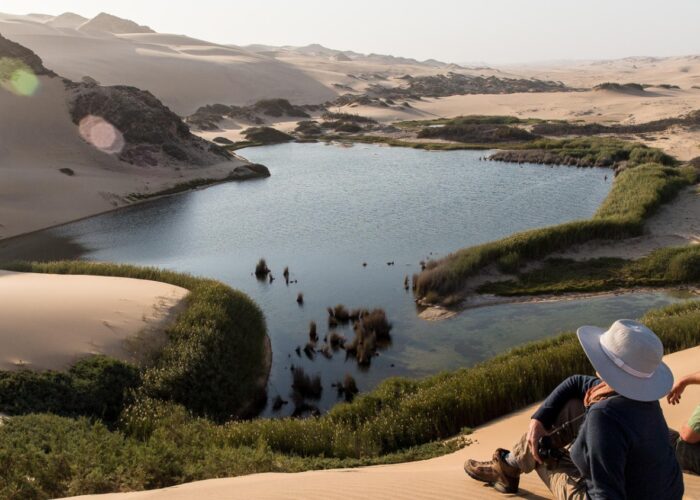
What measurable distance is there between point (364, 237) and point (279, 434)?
679 inches

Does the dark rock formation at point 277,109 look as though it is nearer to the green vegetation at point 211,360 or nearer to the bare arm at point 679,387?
the green vegetation at point 211,360

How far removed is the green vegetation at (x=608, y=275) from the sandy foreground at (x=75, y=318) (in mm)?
10270

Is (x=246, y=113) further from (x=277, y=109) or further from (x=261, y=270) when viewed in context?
(x=261, y=270)

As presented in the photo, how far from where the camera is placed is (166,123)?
44.9 meters

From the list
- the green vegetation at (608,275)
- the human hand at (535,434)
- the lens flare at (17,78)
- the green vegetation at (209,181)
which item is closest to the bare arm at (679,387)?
the human hand at (535,434)

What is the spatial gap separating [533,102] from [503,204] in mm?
54962

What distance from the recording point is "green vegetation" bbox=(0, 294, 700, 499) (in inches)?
269

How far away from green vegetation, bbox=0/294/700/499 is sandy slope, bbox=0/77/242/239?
78.5 feet

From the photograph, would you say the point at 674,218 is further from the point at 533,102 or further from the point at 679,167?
the point at 533,102

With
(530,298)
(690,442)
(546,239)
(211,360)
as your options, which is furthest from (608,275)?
(690,442)

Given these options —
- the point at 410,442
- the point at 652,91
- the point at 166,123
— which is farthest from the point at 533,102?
the point at 410,442

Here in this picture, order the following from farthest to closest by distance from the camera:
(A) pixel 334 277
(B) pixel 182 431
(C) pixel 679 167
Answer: (C) pixel 679 167
(A) pixel 334 277
(B) pixel 182 431

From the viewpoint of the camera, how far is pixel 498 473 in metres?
5.70

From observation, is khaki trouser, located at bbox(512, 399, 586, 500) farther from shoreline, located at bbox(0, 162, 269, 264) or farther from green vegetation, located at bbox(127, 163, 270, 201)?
green vegetation, located at bbox(127, 163, 270, 201)
